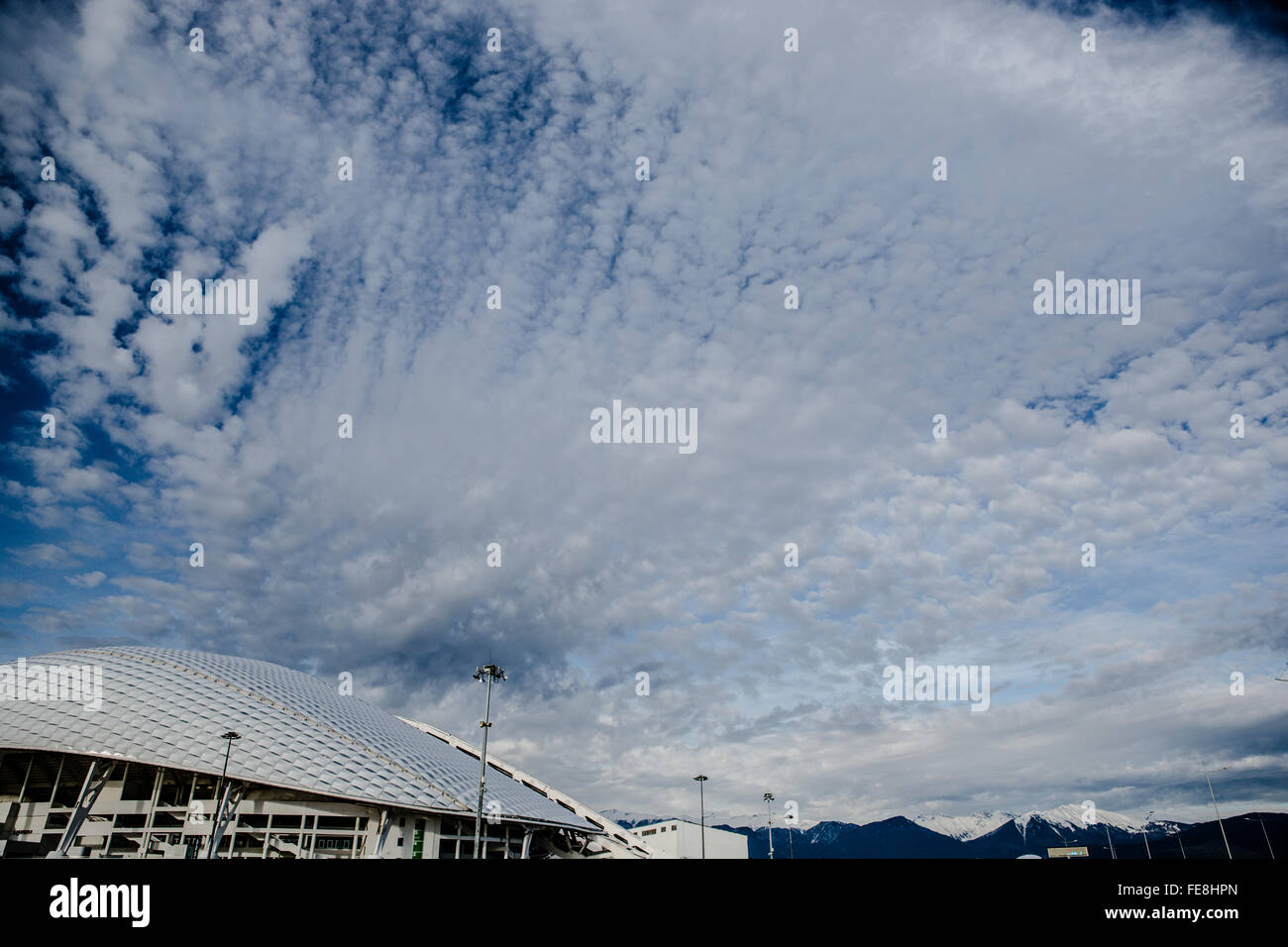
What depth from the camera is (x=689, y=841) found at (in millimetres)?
78188

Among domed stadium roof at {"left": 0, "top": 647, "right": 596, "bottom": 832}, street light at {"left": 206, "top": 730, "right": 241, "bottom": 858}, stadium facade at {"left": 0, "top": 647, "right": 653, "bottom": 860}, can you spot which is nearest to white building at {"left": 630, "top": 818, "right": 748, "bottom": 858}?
domed stadium roof at {"left": 0, "top": 647, "right": 596, "bottom": 832}

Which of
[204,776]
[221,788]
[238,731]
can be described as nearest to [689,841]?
[238,731]

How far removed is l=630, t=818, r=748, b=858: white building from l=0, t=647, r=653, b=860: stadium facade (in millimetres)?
33321

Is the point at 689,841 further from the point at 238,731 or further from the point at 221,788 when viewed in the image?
the point at 221,788

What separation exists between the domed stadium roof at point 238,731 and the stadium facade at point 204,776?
12 centimetres

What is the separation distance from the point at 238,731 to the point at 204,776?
3515 millimetres

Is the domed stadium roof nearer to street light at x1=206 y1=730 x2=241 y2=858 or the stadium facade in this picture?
the stadium facade

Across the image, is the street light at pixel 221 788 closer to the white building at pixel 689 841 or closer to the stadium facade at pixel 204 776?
the stadium facade at pixel 204 776
